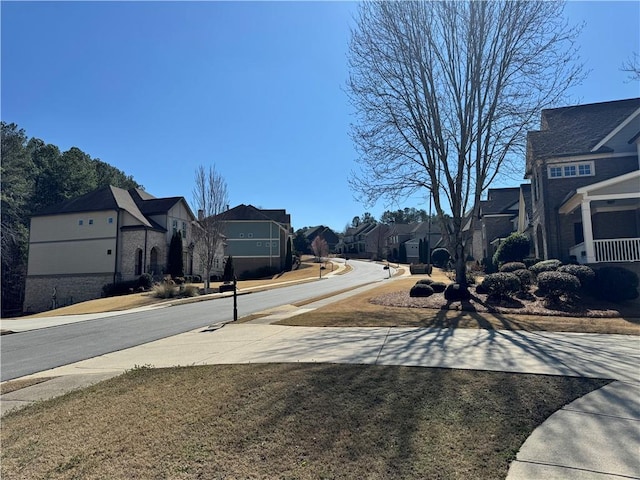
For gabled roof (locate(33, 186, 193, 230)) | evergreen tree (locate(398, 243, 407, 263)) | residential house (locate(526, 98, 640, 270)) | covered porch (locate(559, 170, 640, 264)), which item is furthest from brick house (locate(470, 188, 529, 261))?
evergreen tree (locate(398, 243, 407, 263))

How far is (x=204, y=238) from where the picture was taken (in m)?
32.3

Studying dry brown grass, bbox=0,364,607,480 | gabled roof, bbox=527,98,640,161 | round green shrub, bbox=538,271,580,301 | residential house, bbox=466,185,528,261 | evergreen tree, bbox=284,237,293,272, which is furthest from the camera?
evergreen tree, bbox=284,237,293,272

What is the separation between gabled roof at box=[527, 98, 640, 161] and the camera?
62.1 feet

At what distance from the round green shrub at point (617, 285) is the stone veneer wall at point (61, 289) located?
3534 cm

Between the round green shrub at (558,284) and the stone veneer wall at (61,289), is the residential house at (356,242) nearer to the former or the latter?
the stone veneer wall at (61,289)

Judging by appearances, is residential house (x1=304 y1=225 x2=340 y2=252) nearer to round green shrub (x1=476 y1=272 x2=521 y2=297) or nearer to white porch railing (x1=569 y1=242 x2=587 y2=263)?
white porch railing (x1=569 y1=242 x2=587 y2=263)

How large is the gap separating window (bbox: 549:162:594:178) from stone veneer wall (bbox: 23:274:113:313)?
3455cm

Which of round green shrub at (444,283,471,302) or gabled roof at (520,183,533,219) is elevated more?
gabled roof at (520,183,533,219)

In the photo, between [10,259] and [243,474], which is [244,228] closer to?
[10,259]

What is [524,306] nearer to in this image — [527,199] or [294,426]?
Result: [294,426]

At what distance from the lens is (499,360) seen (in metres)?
6.43

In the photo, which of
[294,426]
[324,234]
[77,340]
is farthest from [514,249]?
[324,234]

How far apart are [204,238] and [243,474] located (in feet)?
99.7

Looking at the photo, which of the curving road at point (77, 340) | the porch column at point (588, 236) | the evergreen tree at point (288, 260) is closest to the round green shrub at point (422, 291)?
the porch column at point (588, 236)
